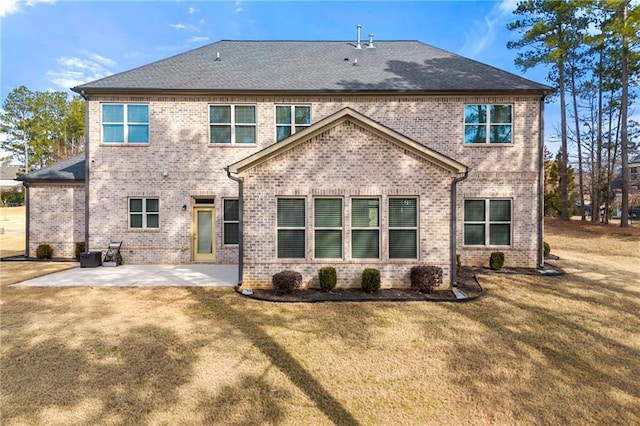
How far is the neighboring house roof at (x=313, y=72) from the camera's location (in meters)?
11.6

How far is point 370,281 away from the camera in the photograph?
798 centimetres

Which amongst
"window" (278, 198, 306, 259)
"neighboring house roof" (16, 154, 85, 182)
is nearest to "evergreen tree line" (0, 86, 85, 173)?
"neighboring house roof" (16, 154, 85, 182)

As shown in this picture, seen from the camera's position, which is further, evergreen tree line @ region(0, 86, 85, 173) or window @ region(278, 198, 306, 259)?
evergreen tree line @ region(0, 86, 85, 173)

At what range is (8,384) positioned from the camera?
409 centimetres

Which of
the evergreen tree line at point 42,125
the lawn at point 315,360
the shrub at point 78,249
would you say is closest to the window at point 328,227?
the lawn at point 315,360

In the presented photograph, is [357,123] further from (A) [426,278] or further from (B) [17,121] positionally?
(B) [17,121]

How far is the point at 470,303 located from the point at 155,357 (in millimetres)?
7031

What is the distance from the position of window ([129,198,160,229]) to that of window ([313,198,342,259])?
7.40m

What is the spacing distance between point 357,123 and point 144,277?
27.8 ft

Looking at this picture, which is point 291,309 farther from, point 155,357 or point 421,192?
point 421,192

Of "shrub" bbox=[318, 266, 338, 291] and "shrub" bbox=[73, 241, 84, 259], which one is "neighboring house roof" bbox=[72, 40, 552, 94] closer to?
"shrub" bbox=[73, 241, 84, 259]

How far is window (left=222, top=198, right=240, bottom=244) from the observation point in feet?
39.1

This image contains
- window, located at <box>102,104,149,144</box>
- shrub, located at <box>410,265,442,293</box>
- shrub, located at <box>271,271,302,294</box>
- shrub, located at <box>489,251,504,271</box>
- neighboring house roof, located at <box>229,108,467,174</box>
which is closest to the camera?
shrub, located at <box>271,271,302,294</box>

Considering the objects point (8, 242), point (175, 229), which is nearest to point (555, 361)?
point (175, 229)
